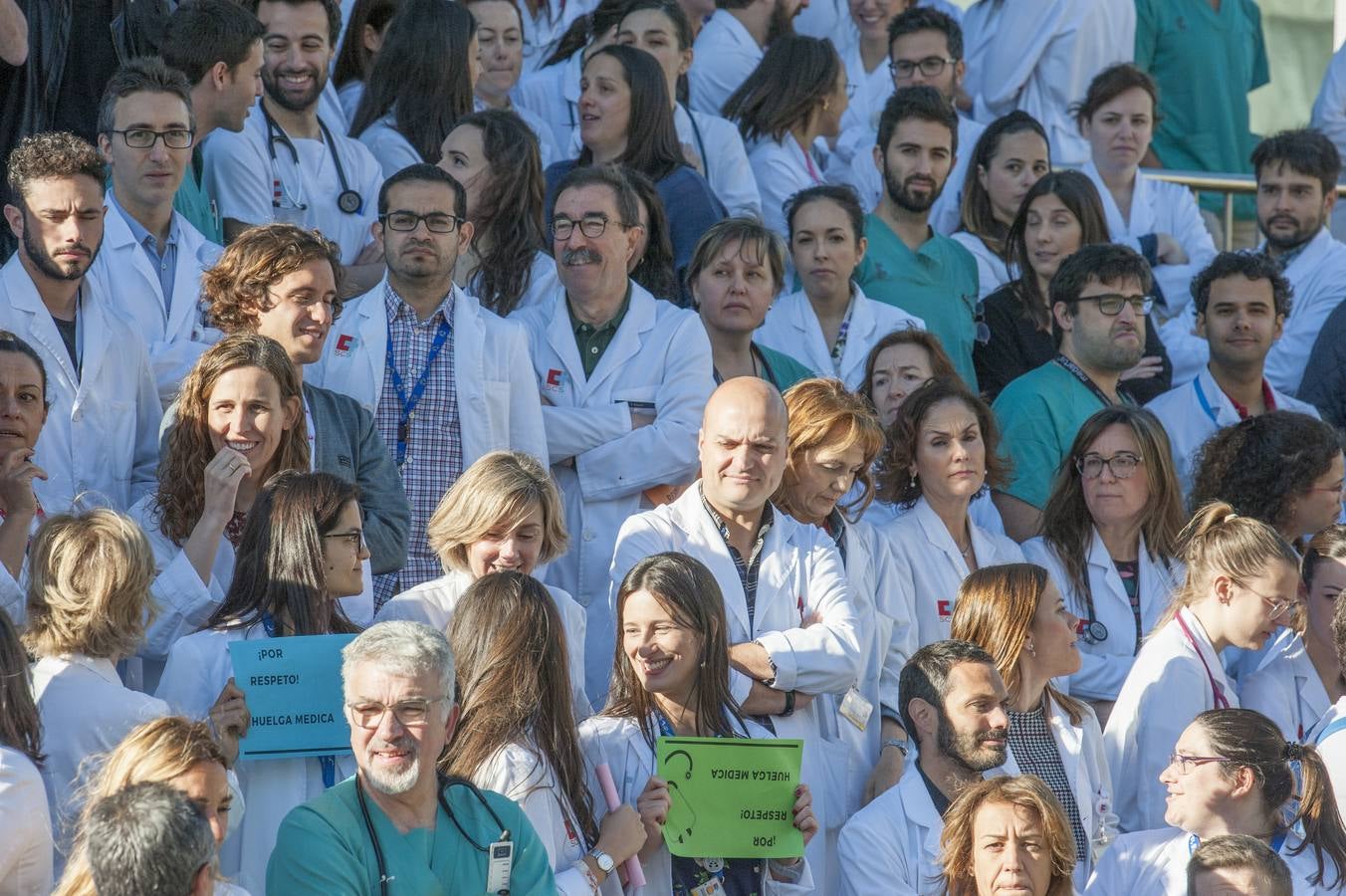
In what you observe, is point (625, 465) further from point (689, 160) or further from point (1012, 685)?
point (689, 160)

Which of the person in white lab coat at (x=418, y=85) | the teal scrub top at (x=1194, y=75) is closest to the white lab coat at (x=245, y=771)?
the person in white lab coat at (x=418, y=85)

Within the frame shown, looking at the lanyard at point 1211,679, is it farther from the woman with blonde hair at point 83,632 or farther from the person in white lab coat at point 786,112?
the person in white lab coat at point 786,112

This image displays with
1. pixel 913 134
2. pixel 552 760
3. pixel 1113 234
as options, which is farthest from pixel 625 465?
pixel 1113 234

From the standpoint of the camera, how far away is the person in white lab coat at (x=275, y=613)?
5.15m

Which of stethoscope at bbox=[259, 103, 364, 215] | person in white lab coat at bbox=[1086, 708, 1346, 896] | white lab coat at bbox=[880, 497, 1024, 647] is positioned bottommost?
person in white lab coat at bbox=[1086, 708, 1346, 896]

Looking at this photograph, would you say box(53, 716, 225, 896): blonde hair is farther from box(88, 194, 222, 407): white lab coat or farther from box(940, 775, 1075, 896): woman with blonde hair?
box(88, 194, 222, 407): white lab coat

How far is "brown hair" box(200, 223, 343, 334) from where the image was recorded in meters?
6.54

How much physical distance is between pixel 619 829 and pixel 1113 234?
20.2ft

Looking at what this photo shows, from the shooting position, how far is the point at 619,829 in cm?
528

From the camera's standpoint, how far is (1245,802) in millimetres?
5723

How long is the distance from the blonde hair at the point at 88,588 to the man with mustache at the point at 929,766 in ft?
7.10

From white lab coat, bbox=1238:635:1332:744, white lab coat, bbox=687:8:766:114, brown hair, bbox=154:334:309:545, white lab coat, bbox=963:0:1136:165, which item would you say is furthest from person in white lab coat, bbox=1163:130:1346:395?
brown hair, bbox=154:334:309:545

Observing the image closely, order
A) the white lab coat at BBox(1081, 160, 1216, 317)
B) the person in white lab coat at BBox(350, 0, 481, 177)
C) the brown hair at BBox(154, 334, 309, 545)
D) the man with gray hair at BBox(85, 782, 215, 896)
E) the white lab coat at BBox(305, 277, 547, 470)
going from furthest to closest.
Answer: the white lab coat at BBox(1081, 160, 1216, 317), the person in white lab coat at BBox(350, 0, 481, 177), the white lab coat at BBox(305, 277, 547, 470), the brown hair at BBox(154, 334, 309, 545), the man with gray hair at BBox(85, 782, 215, 896)

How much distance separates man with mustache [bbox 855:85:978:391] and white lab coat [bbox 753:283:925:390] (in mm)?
444
